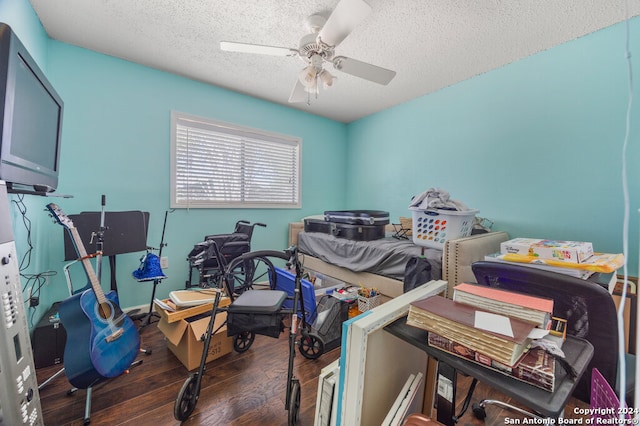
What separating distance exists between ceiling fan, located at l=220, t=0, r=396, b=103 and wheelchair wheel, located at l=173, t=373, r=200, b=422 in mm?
1964

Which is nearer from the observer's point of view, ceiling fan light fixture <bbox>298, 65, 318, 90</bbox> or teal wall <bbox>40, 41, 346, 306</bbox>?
ceiling fan light fixture <bbox>298, 65, 318, 90</bbox>

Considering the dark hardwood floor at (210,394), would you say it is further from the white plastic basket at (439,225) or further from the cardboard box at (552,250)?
the white plastic basket at (439,225)

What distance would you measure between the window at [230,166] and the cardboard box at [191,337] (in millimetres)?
A: 1329

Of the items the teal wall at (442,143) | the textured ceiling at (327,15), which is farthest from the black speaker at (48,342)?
the textured ceiling at (327,15)

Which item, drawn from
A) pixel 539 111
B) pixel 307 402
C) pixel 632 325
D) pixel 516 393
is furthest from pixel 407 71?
pixel 307 402

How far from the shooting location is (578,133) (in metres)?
1.95

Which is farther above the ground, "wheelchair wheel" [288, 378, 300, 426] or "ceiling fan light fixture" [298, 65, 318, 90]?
"ceiling fan light fixture" [298, 65, 318, 90]

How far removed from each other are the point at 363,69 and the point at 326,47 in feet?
1.03

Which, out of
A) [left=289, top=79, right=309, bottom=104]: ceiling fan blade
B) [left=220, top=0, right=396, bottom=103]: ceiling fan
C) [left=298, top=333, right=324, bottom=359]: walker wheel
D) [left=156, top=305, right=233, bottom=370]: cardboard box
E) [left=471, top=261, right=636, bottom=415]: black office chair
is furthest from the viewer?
[left=289, top=79, right=309, bottom=104]: ceiling fan blade

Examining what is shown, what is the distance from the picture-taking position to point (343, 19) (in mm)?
1414

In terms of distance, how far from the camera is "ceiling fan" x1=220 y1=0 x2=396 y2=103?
4.57 feet

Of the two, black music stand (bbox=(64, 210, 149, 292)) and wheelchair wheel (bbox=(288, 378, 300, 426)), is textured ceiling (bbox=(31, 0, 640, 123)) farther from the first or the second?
wheelchair wheel (bbox=(288, 378, 300, 426))

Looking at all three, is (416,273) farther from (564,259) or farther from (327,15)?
(327,15)

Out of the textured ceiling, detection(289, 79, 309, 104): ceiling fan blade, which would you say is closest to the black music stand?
the textured ceiling
